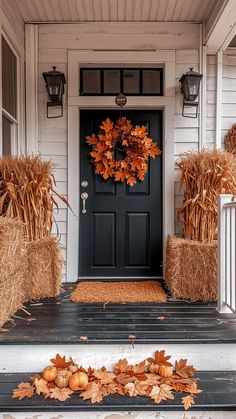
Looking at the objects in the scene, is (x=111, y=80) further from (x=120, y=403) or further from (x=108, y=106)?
(x=120, y=403)

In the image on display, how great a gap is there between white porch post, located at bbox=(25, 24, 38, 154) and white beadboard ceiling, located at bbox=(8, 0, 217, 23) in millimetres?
163

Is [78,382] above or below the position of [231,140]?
below

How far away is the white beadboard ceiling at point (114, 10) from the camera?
11.1ft

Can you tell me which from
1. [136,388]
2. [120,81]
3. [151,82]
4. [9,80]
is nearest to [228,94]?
[151,82]

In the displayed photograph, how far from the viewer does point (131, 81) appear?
3801mm

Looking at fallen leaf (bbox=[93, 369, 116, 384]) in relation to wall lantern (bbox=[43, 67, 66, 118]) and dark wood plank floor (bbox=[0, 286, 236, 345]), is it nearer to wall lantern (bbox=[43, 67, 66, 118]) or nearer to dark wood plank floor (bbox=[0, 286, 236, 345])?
dark wood plank floor (bbox=[0, 286, 236, 345])

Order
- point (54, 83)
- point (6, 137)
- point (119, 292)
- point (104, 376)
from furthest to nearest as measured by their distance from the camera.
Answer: point (54, 83) → point (6, 137) → point (119, 292) → point (104, 376)

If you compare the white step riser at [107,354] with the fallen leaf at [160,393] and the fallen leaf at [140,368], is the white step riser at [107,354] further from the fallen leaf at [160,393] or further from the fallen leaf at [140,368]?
the fallen leaf at [160,393]

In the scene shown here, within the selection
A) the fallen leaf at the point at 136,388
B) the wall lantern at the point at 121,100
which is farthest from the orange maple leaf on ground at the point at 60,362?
the wall lantern at the point at 121,100

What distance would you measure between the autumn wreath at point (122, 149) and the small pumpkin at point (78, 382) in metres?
2.22

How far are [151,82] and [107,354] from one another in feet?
9.41

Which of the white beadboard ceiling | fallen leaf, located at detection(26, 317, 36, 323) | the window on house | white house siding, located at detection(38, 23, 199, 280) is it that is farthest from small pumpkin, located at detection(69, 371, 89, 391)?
the white beadboard ceiling

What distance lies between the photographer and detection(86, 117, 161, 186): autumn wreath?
374 centimetres

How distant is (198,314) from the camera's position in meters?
2.67
